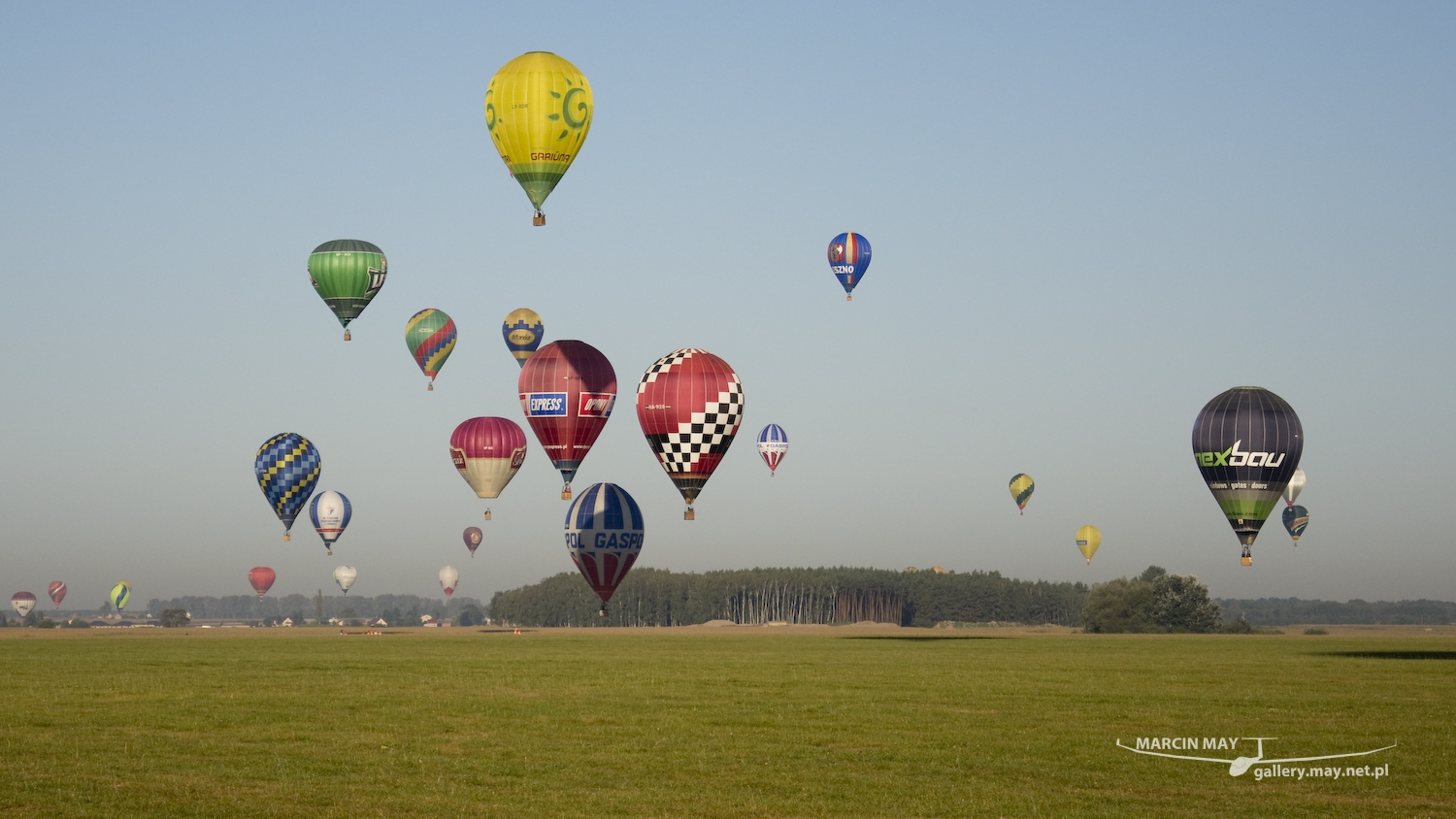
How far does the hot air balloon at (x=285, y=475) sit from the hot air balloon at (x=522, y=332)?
14.0 metres

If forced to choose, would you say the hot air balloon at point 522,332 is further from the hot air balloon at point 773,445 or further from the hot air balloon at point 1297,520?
the hot air balloon at point 1297,520

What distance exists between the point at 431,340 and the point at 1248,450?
4618 centimetres

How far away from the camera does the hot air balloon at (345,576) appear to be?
153 meters

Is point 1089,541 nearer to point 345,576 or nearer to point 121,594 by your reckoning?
point 345,576

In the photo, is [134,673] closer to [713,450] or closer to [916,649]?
[713,450]

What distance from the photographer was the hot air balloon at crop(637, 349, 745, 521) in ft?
190

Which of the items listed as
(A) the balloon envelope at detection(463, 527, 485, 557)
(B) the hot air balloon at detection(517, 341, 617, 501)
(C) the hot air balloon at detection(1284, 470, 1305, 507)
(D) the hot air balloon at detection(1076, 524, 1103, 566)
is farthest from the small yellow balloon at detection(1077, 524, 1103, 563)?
(B) the hot air balloon at detection(517, 341, 617, 501)

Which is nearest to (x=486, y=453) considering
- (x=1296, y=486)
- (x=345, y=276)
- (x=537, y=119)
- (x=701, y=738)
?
(x=345, y=276)

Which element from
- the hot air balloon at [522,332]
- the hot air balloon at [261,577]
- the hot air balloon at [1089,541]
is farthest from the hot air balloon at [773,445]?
the hot air balloon at [261,577]

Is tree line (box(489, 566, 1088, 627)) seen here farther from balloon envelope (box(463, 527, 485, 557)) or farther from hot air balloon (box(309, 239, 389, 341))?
hot air balloon (box(309, 239, 389, 341))

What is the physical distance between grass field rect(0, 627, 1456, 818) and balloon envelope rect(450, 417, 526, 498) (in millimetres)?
30083

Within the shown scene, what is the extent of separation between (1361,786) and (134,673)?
116 feet

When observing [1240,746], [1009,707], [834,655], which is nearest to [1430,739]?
[1240,746]

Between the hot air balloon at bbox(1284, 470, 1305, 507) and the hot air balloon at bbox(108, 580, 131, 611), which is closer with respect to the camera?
the hot air balloon at bbox(1284, 470, 1305, 507)
